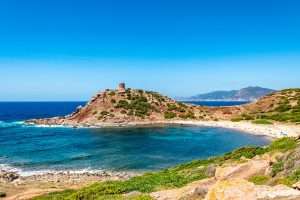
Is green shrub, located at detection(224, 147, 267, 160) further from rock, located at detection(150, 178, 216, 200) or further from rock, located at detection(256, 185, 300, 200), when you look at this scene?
rock, located at detection(256, 185, 300, 200)

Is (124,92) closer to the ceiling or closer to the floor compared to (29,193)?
closer to the ceiling

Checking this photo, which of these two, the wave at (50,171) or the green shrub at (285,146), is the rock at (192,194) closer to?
the green shrub at (285,146)

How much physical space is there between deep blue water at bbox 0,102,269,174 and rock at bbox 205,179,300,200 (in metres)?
40.0

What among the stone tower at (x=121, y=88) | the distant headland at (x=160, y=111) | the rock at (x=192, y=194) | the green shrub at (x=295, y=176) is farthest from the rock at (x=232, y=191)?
the stone tower at (x=121, y=88)

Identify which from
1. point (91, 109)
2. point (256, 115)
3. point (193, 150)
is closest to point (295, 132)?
point (193, 150)

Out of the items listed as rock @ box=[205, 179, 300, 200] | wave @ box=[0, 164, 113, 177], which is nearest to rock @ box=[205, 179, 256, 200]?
rock @ box=[205, 179, 300, 200]

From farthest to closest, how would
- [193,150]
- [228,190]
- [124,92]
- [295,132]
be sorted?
1. [124,92]
2. [295,132]
3. [193,150]
4. [228,190]

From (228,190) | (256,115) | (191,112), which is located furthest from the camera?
(191,112)

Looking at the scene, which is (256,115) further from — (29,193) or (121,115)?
(29,193)

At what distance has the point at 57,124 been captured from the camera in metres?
129

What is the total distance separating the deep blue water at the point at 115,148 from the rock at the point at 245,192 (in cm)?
3997

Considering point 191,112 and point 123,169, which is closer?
point 123,169

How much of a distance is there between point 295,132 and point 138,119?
5535 centimetres

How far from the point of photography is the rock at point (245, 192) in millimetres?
12688
